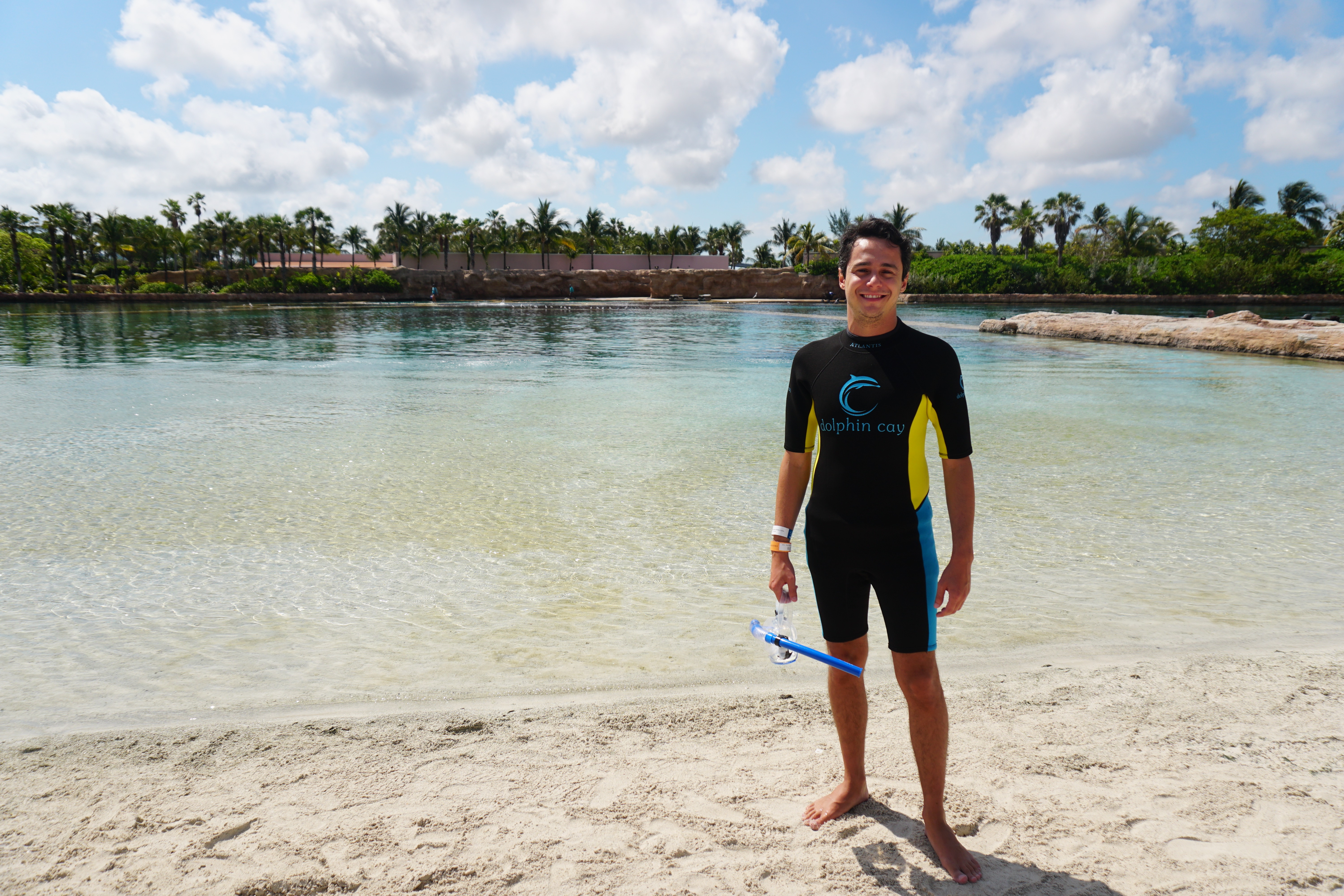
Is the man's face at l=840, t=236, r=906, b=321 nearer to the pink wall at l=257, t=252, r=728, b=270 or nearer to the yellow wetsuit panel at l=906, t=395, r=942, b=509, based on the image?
the yellow wetsuit panel at l=906, t=395, r=942, b=509

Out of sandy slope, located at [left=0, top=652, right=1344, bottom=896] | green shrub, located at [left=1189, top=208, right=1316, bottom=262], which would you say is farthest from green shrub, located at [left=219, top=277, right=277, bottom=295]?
green shrub, located at [left=1189, top=208, right=1316, bottom=262]

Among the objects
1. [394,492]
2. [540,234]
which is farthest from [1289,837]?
[540,234]

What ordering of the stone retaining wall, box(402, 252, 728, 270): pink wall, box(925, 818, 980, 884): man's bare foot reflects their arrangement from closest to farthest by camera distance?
box(925, 818, 980, 884): man's bare foot
the stone retaining wall
box(402, 252, 728, 270): pink wall

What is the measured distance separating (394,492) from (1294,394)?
626 inches

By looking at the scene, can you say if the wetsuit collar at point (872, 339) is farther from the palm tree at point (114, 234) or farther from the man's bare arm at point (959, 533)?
the palm tree at point (114, 234)

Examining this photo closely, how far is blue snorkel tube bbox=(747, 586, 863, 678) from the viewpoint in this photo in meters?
2.51

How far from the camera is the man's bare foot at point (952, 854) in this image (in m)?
2.45

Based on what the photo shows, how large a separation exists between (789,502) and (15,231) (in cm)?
8048

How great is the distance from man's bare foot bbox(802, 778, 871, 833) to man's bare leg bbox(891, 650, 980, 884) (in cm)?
28

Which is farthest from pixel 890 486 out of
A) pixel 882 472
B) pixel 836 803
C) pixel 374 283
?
pixel 374 283

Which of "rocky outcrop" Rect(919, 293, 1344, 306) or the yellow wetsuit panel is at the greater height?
"rocky outcrop" Rect(919, 293, 1344, 306)

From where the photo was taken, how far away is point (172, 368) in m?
19.2

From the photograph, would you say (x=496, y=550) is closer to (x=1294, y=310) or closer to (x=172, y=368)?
(x=172, y=368)

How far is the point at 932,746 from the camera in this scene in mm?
2529
